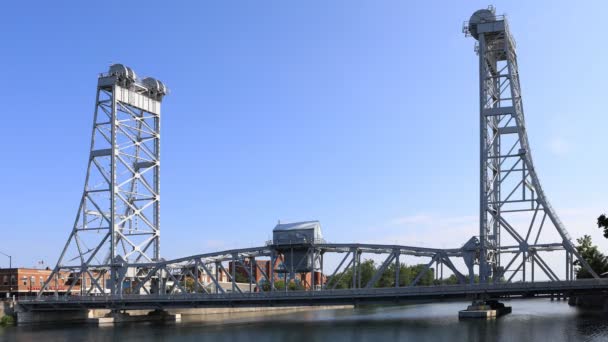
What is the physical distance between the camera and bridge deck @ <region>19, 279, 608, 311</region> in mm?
71750

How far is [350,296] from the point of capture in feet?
245

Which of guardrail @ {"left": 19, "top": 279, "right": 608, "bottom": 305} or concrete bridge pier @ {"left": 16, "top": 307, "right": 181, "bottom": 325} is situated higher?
guardrail @ {"left": 19, "top": 279, "right": 608, "bottom": 305}

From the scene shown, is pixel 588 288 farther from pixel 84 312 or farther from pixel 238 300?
pixel 84 312

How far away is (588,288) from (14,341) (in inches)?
2060

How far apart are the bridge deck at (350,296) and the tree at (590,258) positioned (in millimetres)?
33873

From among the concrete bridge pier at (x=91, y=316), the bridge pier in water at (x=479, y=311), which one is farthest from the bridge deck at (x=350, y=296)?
the concrete bridge pier at (x=91, y=316)

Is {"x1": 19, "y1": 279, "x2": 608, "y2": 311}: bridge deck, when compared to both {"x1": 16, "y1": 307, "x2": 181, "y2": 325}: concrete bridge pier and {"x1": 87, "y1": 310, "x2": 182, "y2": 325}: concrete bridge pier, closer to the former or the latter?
{"x1": 87, "y1": 310, "x2": 182, "y2": 325}: concrete bridge pier

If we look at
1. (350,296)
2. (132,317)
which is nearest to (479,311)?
(350,296)

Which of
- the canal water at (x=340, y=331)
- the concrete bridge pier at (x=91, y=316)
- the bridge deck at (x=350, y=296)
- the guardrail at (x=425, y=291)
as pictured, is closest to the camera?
the canal water at (x=340, y=331)

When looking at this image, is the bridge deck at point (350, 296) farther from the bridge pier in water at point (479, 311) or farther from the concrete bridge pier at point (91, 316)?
the concrete bridge pier at point (91, 316)

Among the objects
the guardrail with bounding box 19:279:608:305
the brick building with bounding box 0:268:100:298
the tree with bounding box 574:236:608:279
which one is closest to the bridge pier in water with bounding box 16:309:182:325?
the guardrail with bounding box 19:279:608:305

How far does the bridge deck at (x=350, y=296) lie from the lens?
7175 cm

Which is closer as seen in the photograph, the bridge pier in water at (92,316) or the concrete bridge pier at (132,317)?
the concrete bridge pier at (132,317)

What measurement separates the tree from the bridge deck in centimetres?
3387
